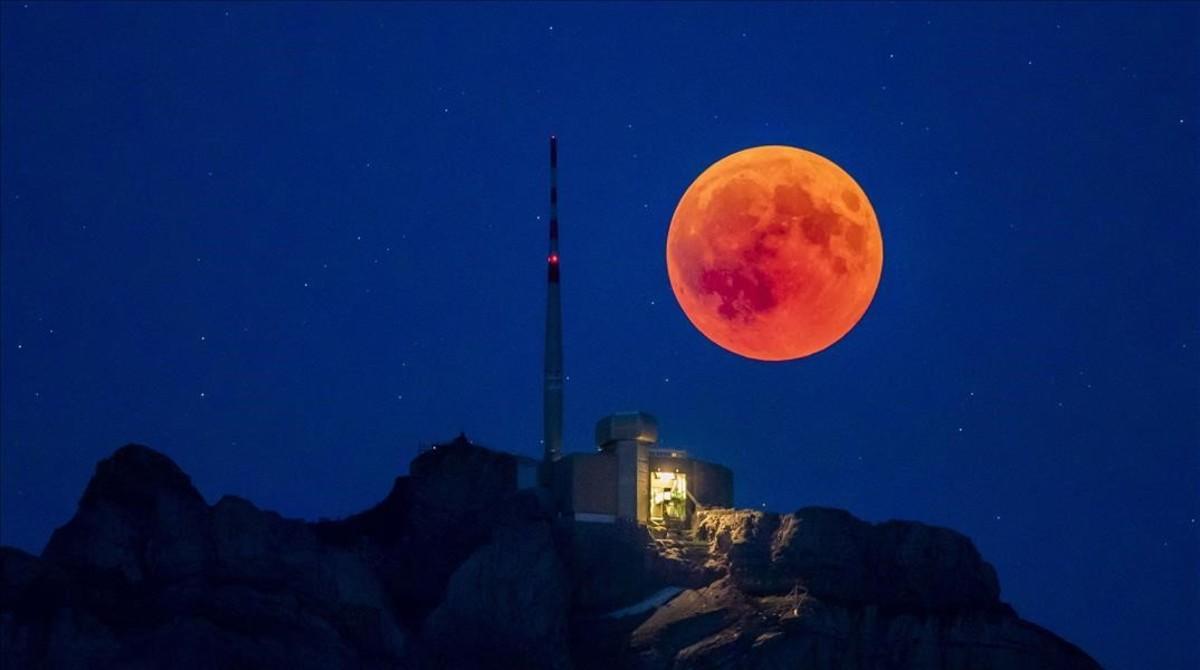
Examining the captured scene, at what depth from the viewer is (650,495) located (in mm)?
120250

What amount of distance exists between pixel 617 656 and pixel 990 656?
2215 cm

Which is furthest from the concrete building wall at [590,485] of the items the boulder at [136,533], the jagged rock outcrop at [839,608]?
the boulder at [136,533]

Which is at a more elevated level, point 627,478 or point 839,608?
point 627,478

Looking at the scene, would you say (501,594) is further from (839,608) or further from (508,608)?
(839,608)

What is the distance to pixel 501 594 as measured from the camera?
366ft

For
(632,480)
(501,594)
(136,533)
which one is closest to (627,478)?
(632,480)

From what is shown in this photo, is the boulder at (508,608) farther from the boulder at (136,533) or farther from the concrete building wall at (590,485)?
the boulder at (136,533)

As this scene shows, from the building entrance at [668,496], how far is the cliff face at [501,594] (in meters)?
2.46

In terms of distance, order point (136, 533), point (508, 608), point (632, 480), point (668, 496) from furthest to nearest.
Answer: point (668, 496) < point (632, 480) < point (508, 608) < point (136, 533)

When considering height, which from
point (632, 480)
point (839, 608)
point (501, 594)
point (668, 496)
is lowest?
point (839, 608)

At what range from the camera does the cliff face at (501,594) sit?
101m

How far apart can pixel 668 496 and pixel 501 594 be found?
1489 centimetres

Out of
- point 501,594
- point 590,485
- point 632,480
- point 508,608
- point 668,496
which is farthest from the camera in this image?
point 668,496

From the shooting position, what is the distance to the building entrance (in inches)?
4749
